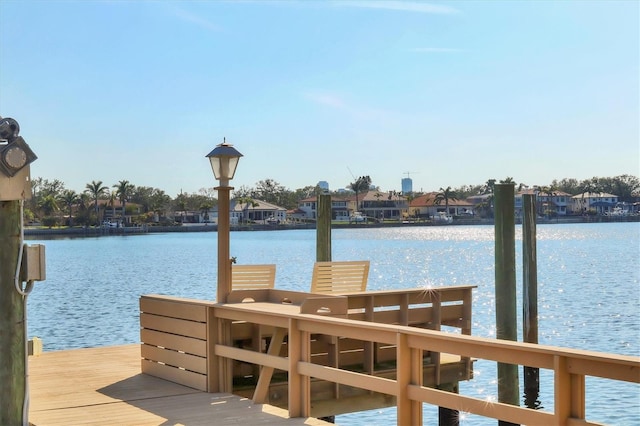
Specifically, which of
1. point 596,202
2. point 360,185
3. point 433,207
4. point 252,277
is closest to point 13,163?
point 252,277

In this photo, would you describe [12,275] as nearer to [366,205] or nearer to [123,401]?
[123,401]

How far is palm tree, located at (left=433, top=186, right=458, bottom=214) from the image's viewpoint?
457ft

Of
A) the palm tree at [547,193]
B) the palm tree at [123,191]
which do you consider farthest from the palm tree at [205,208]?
the palm tree at [547,193]

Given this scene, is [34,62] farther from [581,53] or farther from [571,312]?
[571,312]

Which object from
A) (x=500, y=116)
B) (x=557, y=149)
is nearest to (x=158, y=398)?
(x=500, y=116)

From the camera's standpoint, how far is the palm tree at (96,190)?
4867 inches

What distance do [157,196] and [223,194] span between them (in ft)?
410

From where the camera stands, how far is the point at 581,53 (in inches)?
2079

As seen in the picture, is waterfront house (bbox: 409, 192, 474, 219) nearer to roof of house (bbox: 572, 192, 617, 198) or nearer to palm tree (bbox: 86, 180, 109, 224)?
roof of house (bbox: 572, 192, 617, 198)

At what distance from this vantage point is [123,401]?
300 inches

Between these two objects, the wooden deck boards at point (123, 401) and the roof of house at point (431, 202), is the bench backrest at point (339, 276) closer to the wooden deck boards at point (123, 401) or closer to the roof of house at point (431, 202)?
the wooden deck boards at point (123, 401)

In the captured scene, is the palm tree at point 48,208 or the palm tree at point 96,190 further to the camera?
the palm tree at point 96,190

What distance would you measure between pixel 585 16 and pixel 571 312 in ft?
34.9

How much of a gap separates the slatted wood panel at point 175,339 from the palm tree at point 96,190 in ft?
384
